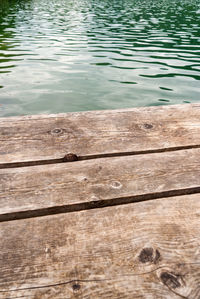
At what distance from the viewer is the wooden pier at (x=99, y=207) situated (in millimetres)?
1006

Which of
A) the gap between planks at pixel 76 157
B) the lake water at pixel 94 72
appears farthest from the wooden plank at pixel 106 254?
the lake water at pixel 94 72

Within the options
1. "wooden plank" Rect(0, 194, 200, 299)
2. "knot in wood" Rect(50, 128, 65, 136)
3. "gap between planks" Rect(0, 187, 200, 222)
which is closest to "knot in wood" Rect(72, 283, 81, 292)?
"wooden plank" Rect(0, 194, 200, 299)

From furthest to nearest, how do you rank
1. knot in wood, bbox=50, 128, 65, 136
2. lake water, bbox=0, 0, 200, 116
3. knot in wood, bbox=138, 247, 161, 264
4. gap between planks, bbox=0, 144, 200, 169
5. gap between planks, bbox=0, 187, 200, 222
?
lake water, bbox=0, 0, 200, 116 → knot in wood, bbox=50, 128, 65, 136 → gap between planks, bbox=0, 144, 200, 169 → gap between planks, bbox=0, 187, 200, 222 → knot in wood, bbox=138, 247, 161, 264

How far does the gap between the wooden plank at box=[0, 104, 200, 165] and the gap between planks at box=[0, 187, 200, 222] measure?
0.45 m

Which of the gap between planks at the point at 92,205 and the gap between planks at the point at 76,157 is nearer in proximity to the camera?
the gap between planks at the point at 92,205

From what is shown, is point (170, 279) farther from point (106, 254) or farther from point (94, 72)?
point (94, 72)

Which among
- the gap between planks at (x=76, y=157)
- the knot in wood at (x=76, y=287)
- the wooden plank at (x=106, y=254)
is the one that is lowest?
the gap between planks at (x=76, y=157)

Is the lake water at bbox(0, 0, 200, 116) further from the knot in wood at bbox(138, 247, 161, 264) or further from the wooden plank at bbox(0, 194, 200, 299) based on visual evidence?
the knot in wood at bbox(138, 247, 161, 264)

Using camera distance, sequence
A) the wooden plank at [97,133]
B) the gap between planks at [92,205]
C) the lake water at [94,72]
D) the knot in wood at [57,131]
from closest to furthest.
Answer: the gap between planks at [92,205], the wooden plank at [97,133], the knot in wood at [57,131], the lake water at [94,72]

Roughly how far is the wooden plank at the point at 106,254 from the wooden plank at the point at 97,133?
580mm

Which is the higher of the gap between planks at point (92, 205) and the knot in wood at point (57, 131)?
the knot in wood at point (57, 131)

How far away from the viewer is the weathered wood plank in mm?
1380

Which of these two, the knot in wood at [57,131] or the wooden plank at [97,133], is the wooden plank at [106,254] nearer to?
the wooden plank at [97,133]

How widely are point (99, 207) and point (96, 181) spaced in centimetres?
19
